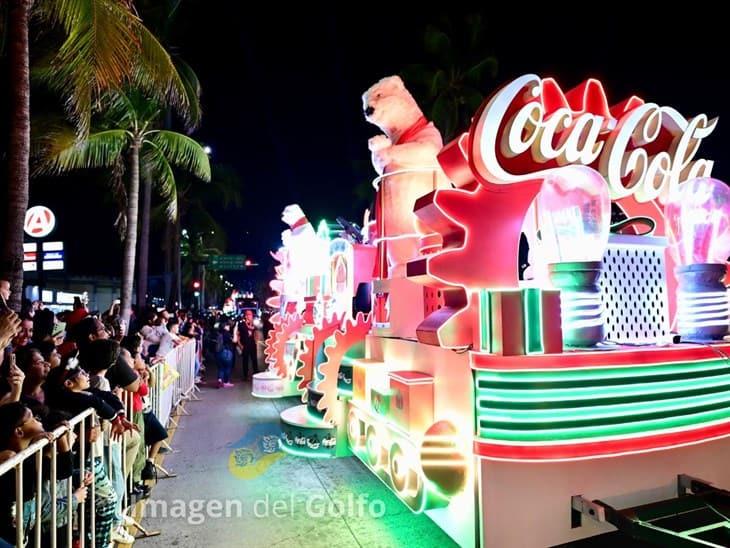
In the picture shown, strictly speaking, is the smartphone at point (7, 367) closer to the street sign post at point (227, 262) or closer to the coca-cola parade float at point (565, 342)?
the coca-cola parade float at point (565, 342)

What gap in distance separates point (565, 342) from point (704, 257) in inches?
78.1

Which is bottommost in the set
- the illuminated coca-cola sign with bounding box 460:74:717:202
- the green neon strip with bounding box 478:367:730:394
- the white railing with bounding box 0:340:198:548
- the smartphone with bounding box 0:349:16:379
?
the white railing with bounding box 0:340:198:548

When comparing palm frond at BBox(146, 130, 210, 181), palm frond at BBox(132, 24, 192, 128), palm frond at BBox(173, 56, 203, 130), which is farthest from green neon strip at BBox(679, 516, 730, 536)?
palm frond at BBox(146, 130, 210, 181)

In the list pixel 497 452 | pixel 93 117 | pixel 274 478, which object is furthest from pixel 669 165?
pixel 93 117

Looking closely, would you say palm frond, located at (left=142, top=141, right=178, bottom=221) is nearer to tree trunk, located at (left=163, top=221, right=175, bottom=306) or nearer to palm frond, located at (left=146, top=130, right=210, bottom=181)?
palm frond, located at (left=146, top=130, right=210, bottom=181)

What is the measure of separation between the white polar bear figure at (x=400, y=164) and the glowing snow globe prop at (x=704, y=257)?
3.11 m

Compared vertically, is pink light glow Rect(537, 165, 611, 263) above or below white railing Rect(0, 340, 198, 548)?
above

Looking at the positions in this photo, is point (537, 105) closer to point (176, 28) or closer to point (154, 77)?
point (154, 77)

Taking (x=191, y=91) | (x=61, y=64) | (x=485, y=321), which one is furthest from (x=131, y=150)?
(x=485, y=321)

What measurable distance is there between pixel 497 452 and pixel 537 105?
3.07 m

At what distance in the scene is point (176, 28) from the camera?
50.3 ft

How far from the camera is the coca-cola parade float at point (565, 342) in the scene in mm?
4477

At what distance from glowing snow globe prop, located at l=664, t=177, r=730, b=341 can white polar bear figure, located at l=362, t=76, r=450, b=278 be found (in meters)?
3.11

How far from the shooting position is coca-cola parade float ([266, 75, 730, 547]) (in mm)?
4477
